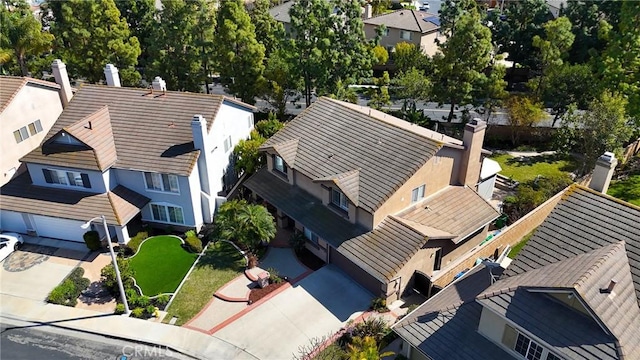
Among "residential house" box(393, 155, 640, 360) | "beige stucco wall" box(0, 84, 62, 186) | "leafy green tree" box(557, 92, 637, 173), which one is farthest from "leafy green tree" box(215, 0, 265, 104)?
"residential house" box(393, 155, 640, 360)

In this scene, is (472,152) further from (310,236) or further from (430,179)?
(310,236)

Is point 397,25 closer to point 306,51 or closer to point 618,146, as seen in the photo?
point 306,51

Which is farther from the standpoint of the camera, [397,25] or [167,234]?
[397,25]

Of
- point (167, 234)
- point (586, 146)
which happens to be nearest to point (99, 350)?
point (167, 234)

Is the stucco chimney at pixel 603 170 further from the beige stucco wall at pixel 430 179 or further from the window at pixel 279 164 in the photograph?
the window at pixel 279 164

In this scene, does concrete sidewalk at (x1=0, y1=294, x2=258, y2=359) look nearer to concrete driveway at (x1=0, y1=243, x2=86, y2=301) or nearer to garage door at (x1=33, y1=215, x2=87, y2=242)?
concrete driveway at (x1=0, y1=243, x2=86, y2=301)

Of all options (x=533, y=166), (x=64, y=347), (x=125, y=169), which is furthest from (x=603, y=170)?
(x=64, y=347)
